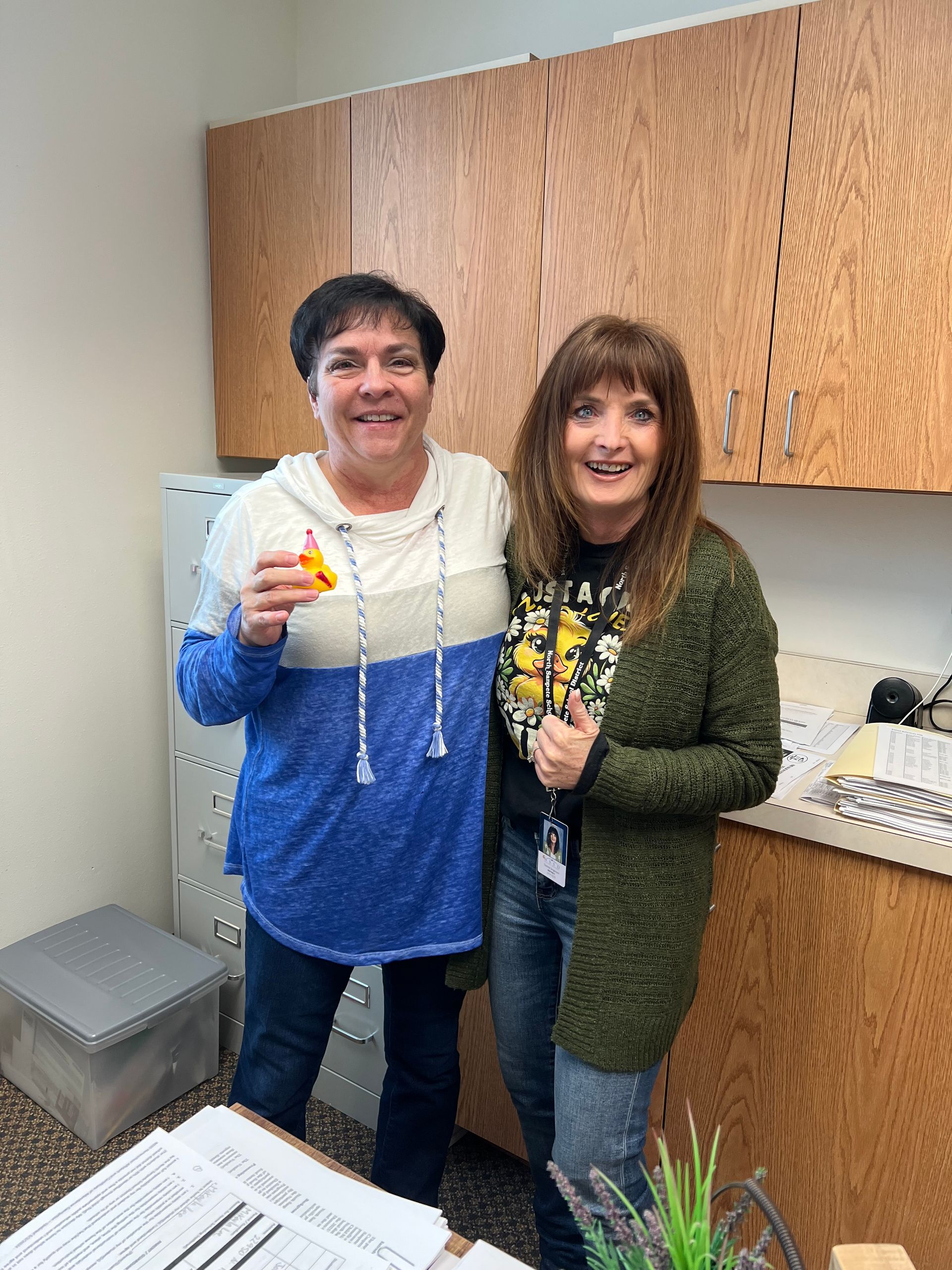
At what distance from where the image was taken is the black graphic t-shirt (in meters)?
1.19

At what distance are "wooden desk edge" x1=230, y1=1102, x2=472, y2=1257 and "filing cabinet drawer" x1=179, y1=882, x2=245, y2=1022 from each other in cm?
118

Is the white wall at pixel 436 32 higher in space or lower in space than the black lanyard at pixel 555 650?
higher

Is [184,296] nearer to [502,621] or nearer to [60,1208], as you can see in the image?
[502,621]

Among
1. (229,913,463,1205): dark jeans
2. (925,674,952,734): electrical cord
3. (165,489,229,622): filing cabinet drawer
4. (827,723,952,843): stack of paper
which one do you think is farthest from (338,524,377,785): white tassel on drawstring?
(925,674,952,734): electrical cord

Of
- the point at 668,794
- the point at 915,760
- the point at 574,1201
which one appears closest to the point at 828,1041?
the point at 915,760

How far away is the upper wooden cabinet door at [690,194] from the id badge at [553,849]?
83 cm

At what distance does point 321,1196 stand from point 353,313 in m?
1.07

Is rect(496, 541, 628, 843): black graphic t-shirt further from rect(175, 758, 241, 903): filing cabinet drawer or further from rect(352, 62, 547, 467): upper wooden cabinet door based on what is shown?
rect(175, 758, 241, 903): filing cabinet drawer

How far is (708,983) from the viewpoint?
1.61m

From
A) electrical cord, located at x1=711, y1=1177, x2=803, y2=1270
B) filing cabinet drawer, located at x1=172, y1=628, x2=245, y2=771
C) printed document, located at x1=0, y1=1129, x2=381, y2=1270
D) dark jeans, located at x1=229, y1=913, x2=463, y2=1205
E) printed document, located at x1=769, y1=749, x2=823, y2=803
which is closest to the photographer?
electrical cord, located at x1=711, y1=1177, x2=803, y2=1270

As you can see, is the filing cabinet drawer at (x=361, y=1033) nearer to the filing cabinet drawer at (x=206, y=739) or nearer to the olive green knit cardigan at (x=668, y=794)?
the filing cabinet drawer at (x=206, y=739)

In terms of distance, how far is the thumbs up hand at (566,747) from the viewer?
3.59 ft

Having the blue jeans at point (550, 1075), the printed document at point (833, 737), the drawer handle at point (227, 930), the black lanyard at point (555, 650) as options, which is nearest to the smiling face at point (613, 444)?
the black lanyard at point (555, 650)

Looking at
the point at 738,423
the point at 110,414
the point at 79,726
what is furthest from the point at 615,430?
the point at 79,726
